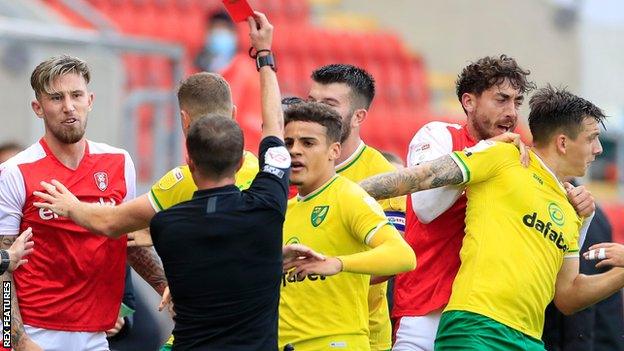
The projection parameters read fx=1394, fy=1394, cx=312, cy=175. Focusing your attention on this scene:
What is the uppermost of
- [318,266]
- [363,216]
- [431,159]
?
[431,159]

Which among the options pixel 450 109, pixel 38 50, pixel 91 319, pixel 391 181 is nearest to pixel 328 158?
pixel 391 181

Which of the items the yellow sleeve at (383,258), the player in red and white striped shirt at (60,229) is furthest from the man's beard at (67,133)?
the yellow sleeve at (383,258)

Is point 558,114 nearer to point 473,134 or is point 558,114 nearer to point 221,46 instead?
point 473,134

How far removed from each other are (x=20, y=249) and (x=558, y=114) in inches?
105

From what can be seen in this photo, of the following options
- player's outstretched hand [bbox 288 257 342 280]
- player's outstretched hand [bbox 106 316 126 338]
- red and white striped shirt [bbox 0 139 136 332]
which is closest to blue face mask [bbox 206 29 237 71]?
player's outstretched hand [bbox 106 316 126 338]

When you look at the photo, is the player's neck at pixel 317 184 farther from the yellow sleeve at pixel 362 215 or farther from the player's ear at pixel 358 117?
the player's ear at pixel 358 117

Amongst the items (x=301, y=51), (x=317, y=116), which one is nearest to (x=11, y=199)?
(x=317, y=116)

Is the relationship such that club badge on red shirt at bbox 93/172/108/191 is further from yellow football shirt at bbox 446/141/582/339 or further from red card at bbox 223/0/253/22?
yellow football shirt at bbox 446/141/582/339

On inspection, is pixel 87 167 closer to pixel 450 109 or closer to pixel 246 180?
pixel 246 180

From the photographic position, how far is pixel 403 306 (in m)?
7.25

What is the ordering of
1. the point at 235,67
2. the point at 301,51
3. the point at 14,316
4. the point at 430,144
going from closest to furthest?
the point at 14,316, the point at 430,144, the point at 235,67, the point at 301,51

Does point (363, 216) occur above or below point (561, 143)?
below

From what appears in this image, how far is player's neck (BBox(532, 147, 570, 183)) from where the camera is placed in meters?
6.86

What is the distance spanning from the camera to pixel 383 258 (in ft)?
19.7
